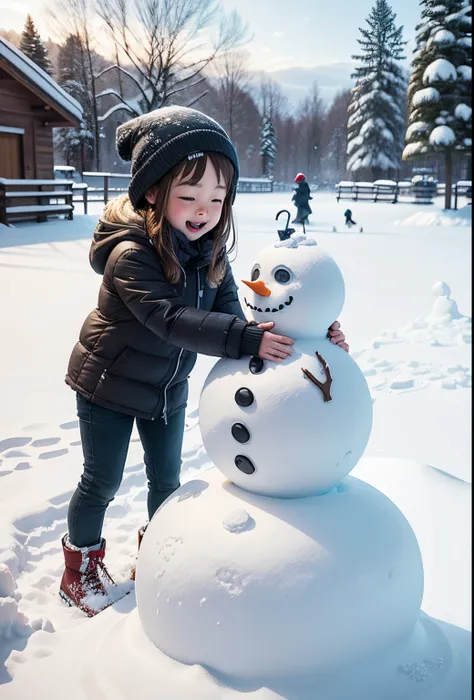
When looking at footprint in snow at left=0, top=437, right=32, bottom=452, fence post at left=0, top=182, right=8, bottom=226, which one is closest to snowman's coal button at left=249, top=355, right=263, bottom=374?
footprint in snow at left=0, top=437, right=32, bottom=452

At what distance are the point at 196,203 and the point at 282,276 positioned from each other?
0.21 meters

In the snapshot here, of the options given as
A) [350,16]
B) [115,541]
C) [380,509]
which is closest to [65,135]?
[350,16]

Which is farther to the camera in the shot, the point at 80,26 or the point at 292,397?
the point at 80,26

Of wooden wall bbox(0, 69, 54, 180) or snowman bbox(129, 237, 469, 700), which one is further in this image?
wooden wall bbox(0, 69, 54, 180)

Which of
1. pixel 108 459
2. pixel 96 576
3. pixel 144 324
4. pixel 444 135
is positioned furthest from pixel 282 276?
pixel 444 135

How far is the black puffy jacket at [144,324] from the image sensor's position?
0.91 metres

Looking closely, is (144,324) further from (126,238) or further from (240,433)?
(240,433)

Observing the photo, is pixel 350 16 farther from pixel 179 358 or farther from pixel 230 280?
pixel 179 358

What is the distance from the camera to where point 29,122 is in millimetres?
2330

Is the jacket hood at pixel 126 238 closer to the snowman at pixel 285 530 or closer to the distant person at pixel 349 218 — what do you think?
the snowman at pixel 285 530

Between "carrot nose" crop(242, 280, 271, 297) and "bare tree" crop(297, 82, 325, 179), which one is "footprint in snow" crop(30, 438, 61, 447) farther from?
"bare tree" crop(297, 82, 325, 179)

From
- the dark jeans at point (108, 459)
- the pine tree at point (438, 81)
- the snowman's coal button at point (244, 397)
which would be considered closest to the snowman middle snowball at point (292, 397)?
the snowman's coal button at point (244, 397)

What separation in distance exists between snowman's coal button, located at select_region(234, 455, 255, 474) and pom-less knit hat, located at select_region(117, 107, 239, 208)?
0.45 metres

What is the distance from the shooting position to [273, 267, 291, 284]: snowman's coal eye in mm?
858
